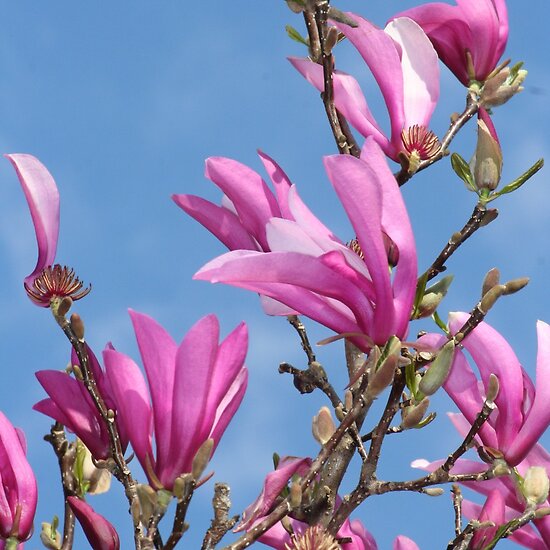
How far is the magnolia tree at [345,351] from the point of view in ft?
5.87

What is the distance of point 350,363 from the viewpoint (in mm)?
2260

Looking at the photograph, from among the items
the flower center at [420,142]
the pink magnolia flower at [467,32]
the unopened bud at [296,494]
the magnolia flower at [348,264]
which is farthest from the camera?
the pink magnolia flower at [467,32]

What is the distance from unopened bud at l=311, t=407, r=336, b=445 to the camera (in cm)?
198

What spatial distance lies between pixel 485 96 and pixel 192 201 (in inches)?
32.4

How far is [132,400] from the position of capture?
186 cm

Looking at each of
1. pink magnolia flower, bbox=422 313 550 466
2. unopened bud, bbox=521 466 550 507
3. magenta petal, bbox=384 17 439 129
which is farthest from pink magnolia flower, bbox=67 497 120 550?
magenta petal, bbox=384 17 439 129

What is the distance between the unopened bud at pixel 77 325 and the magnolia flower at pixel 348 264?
0.40 m

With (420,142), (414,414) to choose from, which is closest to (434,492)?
(414,414)

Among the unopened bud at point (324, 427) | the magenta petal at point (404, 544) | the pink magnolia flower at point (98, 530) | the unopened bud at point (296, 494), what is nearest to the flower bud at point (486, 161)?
the unopened bud at point (324, 427)

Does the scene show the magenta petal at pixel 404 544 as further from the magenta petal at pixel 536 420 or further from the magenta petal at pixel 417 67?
the magenta petal at pixel 417 67

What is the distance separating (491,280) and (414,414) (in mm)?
297

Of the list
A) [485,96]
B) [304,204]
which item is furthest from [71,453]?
[485,96]

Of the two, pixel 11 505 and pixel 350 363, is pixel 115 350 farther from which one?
pixel 350 363

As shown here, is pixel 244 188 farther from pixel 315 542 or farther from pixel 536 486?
pixel 536 486
